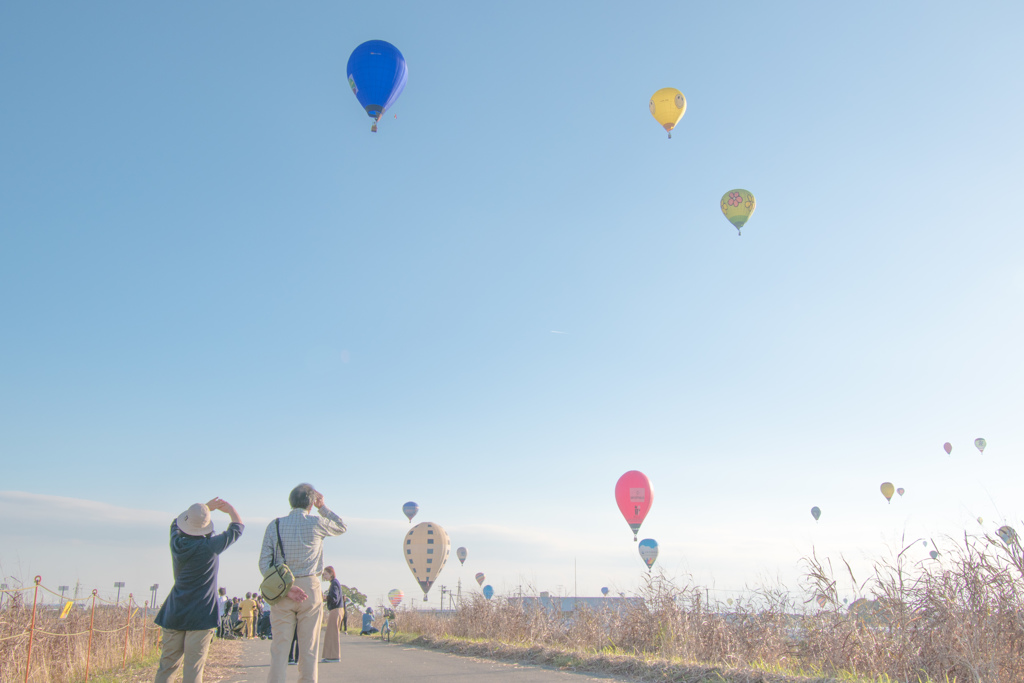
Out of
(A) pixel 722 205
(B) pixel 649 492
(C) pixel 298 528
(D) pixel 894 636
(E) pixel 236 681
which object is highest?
(A) pixel 722 205

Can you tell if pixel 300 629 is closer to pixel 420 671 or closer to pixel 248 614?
pixel 420 671

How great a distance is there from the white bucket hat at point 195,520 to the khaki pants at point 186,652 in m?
0.88

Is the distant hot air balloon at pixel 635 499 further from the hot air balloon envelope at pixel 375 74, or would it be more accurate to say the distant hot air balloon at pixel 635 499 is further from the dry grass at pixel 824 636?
the hot air balloon envelope at pixel 375 74

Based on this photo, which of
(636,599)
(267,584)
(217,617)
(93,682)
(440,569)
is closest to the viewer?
(267,584)

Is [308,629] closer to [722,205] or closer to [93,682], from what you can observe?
[93,682]

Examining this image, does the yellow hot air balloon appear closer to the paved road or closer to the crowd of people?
the paved road

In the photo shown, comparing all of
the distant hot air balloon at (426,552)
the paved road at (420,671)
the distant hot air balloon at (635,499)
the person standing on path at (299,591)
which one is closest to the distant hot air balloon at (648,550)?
the distant hot air balloon at (635,499)

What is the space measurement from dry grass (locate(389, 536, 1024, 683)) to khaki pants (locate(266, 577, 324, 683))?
17.1ft

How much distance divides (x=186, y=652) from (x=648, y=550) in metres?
31.6

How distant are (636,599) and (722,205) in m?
20.3

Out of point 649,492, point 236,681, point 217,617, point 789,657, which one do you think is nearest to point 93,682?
point 236,681

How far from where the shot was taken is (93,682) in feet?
32.8

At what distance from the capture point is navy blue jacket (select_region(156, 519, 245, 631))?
19.7 feet

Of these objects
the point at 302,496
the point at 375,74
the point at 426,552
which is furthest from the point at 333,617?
the point at 426,552
